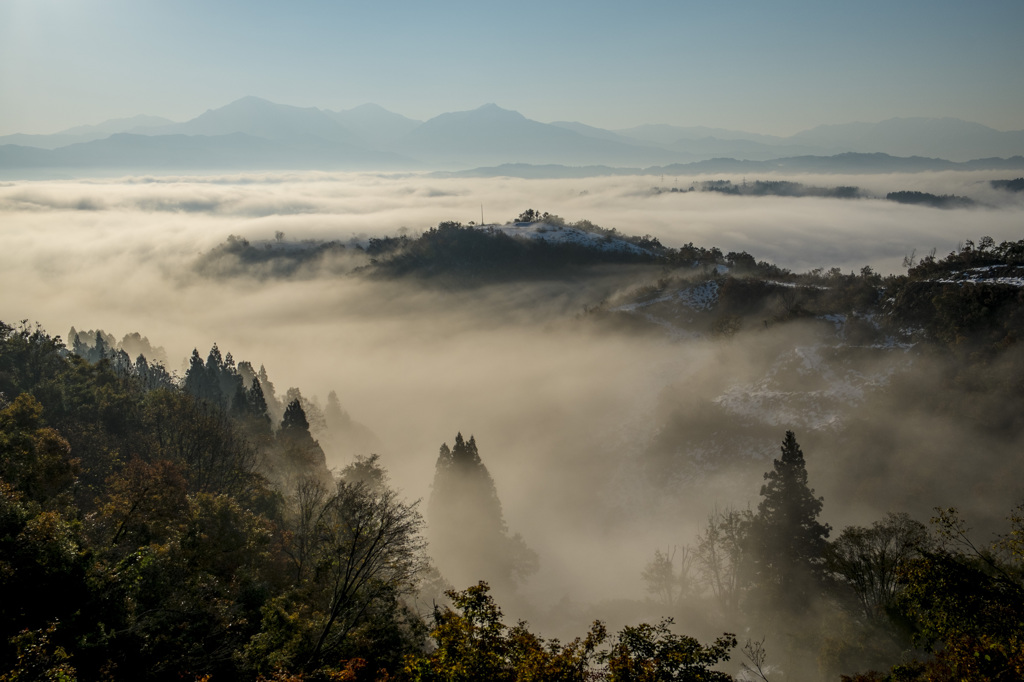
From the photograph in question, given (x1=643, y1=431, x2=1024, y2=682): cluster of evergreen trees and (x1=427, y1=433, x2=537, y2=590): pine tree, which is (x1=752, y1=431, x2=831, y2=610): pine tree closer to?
(x1=643, y1=431, x2=1024, y2=682): cluster of evergreen trees

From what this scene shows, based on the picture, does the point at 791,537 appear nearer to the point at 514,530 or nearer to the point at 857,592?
the point at 857,592

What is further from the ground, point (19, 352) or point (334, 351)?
point (19, 352)

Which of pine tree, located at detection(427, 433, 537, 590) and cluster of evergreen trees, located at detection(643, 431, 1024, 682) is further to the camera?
pine tree, located at detection(427, 433, 537, 590)

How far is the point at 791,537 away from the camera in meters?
41.3

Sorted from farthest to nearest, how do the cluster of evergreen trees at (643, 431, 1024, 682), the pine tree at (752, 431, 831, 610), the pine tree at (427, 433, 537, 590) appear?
the pine tree at (427, 433, 537, 590)
the pine tree at (752, 431, 831, 610)
the cluster of evergreen trees at (643, 431, 1024, 682)

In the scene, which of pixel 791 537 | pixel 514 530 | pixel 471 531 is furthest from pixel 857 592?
pixel 514 530

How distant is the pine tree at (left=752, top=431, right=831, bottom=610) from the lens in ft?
133

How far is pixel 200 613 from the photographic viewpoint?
63.0ft

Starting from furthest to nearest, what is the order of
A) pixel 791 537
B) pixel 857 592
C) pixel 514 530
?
1. pixel 514 530
2. pixel 791 537
3. pixel 857 592

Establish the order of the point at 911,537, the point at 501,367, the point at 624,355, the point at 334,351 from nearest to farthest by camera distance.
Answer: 1. the point at 911,537
2. the point at 624,355
3. the point at 501,367
4. the point at 334,351

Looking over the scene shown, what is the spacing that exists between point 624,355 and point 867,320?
35.7 m

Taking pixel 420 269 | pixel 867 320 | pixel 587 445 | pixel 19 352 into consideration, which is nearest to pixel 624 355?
pixel 587 445

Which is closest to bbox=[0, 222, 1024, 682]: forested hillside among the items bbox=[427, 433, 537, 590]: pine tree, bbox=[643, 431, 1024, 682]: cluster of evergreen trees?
bbox=[643, 431, 1024, 682]: cluster of evergreen trees

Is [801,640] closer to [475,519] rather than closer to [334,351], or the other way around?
[475,519]
